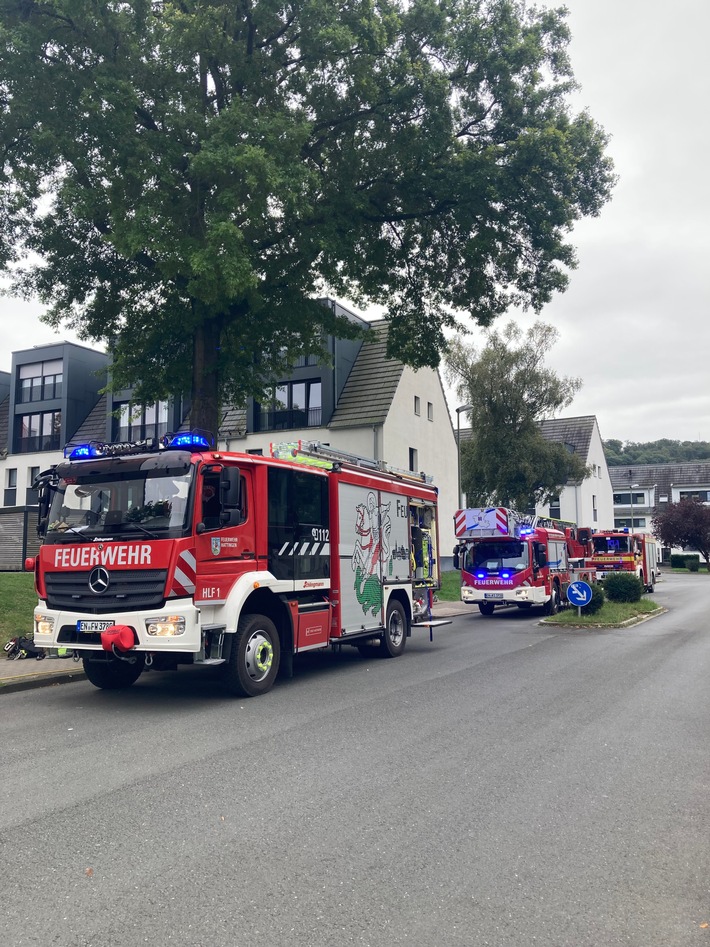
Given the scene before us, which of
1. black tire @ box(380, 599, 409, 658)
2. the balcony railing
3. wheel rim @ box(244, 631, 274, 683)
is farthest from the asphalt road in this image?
the balcony railing

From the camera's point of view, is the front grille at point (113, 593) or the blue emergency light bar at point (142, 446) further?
the blue emergency light bar at point (142, 446)

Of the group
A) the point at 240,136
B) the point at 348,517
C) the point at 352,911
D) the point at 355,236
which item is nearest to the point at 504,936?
the point at 352,911

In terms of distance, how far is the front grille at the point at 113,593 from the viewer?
841cm

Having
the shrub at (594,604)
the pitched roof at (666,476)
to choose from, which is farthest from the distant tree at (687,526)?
the shrub at (594,604)

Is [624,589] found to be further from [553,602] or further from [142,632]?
[142,632]

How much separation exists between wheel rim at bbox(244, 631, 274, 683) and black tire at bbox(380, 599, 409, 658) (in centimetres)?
363

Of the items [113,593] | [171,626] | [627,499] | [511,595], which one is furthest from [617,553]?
[627,499]

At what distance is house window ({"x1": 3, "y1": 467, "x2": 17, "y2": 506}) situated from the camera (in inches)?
1539

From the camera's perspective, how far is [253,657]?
30.5 ft

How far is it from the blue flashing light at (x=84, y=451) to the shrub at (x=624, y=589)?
16.1 meters

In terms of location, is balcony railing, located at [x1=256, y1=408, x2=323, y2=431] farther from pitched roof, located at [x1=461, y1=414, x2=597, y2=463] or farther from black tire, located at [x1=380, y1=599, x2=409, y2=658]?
pitched roof, located at [x1=461, y1=414, x2=597, y2=463]

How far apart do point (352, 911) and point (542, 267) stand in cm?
1541

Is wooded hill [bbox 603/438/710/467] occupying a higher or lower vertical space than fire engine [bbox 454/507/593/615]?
higher

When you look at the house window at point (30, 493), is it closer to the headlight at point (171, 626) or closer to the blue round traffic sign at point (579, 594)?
the blue round traffic sign at point (579, 594)
